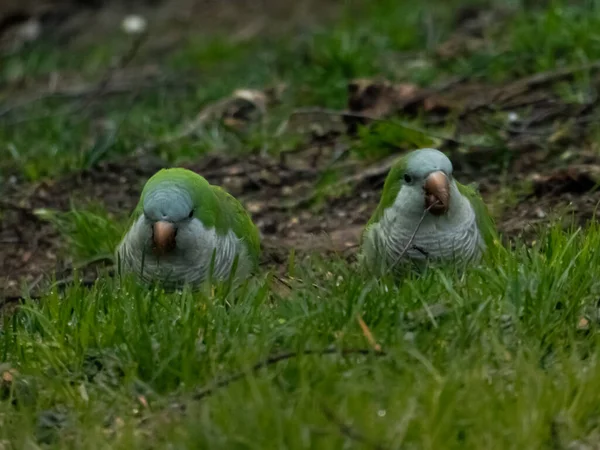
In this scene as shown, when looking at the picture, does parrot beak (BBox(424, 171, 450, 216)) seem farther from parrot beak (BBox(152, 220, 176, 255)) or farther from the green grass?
parrot beak (BBox(152, 220, 176, 255))

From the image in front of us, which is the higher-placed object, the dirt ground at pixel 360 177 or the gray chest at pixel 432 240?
the gray chest at pixel 432 240

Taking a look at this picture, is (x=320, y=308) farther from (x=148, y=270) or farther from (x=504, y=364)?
(x=148, y=270)

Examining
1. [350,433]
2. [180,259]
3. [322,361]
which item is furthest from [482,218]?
[350,433]

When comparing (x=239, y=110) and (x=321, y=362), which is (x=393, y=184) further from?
(x=239, y=110)

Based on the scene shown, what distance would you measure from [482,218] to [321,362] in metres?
1.87

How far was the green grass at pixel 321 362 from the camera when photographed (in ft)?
10.4

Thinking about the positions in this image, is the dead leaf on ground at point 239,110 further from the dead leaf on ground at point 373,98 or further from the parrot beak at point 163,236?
the parrot beak at point 163,236

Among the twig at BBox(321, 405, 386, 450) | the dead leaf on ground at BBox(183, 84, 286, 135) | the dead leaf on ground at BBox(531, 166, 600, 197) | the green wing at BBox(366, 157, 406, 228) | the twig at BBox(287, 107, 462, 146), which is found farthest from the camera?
the dead leaf on ground at BBox(183, 84, 286, 135)

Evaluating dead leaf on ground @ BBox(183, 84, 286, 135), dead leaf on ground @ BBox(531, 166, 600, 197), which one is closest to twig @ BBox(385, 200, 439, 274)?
dead leaf on ground @ BBox(531, 166, 600, 197)

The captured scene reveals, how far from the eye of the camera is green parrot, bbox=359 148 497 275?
480 centimetres

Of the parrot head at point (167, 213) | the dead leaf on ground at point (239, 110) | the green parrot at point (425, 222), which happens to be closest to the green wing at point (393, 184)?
the green parrot at point (425, 222)

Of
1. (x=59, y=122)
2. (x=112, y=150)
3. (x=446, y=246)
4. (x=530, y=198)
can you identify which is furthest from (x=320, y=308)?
(x=59, y=122)

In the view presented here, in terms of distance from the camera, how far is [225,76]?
9539 mm

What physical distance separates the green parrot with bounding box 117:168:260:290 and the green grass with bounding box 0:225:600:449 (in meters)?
0.32
